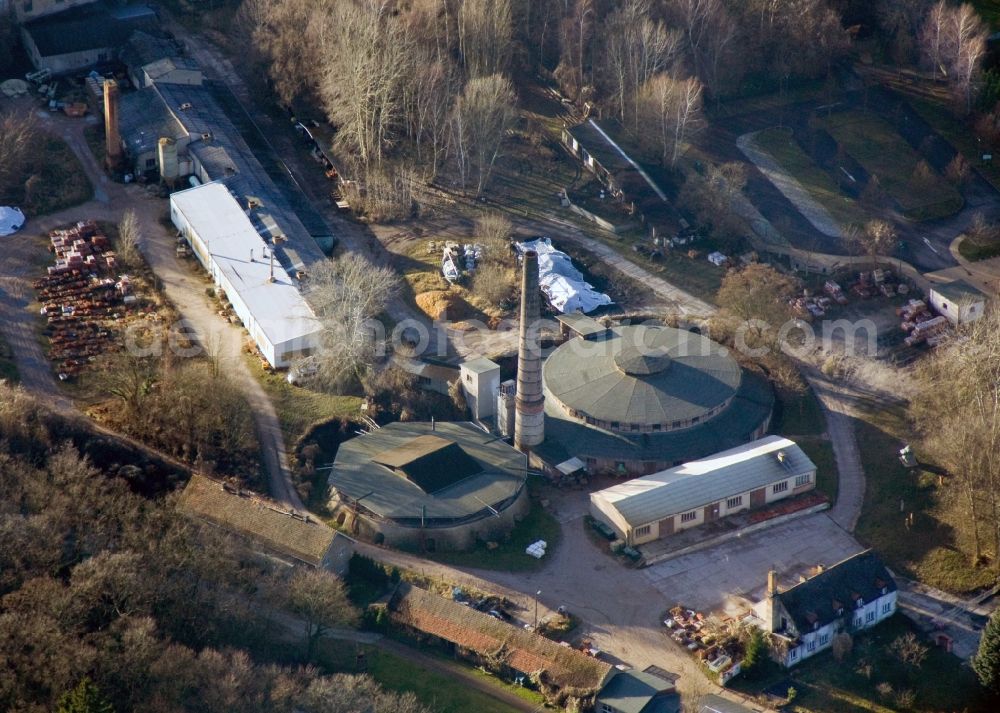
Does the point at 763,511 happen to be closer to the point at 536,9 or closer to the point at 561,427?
the point at 561,427

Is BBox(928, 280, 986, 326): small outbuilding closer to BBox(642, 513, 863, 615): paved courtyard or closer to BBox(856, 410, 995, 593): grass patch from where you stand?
BBox(856, 410, 995, 593): grass patch

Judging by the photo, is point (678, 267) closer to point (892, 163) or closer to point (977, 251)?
point (977, 251)

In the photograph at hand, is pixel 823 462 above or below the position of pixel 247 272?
below

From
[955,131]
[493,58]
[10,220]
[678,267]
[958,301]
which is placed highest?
[493,58]

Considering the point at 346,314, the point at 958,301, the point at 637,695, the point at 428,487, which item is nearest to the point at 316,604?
the point at 428,487

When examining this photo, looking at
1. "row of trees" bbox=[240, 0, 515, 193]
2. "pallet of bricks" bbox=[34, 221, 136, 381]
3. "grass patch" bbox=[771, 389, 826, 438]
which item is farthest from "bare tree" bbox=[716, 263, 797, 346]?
"pallet of bricks" bbox=[34, 221, 136, 381]

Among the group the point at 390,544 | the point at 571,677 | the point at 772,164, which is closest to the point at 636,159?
the point at 772,164

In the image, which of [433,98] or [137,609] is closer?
[137,609]

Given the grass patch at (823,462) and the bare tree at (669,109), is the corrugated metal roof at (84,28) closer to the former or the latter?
the bare tree at (669,109)
